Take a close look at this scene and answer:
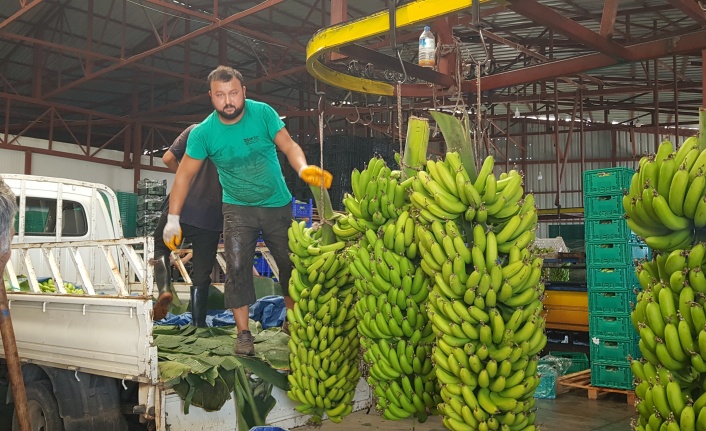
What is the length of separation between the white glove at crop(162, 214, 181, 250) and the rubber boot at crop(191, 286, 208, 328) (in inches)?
39.2

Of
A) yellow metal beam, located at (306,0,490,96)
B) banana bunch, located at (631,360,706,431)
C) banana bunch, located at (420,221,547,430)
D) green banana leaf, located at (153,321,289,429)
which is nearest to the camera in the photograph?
banana bunch, located at (631,360,706,431)

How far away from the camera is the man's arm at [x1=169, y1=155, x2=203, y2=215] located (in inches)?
188

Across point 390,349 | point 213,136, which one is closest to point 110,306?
point 213,136

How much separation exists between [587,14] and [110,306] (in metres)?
11.3

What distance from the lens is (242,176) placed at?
185 inches

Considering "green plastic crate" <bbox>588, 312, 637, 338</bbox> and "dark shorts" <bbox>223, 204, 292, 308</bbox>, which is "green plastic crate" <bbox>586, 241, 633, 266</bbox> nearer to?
"green plastic crate" <bbox>588, 312, 637, 338</bbox>

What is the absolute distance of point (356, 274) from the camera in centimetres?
320

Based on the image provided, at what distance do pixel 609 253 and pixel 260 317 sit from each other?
12.7ft

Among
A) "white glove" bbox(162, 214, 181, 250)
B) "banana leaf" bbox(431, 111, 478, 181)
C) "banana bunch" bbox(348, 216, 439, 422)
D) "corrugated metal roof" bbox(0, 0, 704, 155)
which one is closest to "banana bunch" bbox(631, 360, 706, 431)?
"banana bunch" bbox(348, 216, 439, 422)

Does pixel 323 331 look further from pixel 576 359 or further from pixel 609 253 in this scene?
pixel 576 359

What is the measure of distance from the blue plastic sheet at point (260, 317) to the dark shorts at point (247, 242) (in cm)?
120

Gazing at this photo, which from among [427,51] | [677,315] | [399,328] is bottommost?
[399,328]

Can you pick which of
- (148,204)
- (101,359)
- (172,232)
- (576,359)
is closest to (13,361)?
(101,359)

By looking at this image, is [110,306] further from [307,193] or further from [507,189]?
[307,193]
